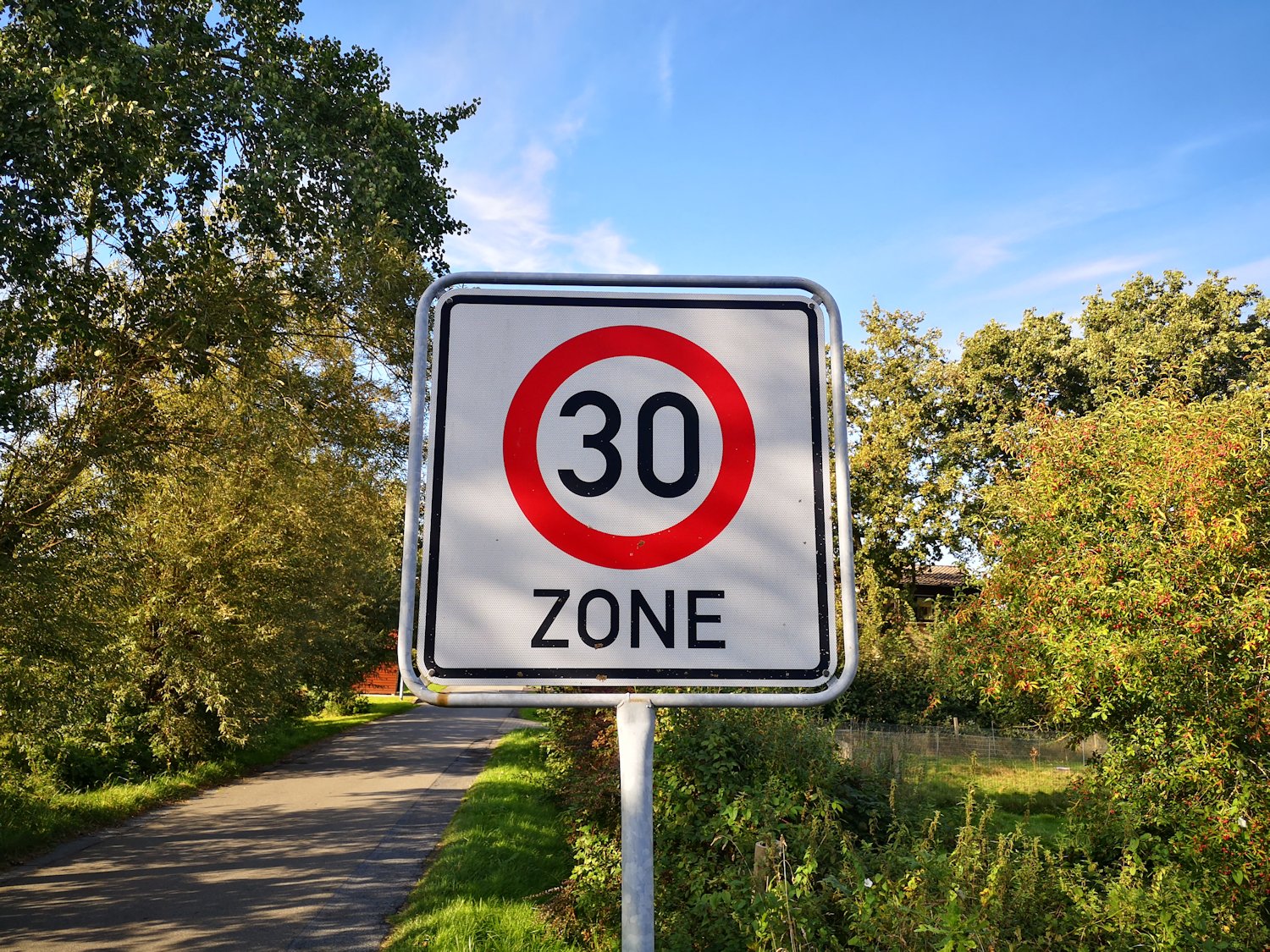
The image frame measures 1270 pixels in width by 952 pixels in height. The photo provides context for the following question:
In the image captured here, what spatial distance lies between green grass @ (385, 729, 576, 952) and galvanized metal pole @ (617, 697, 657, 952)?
5.06 m

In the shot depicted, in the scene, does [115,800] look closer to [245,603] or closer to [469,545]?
[245,603]

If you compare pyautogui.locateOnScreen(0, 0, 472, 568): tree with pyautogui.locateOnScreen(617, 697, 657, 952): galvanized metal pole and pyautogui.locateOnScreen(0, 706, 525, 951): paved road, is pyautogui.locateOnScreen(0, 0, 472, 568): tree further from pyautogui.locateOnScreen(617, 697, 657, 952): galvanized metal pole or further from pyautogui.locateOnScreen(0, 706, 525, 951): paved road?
pyautogui.locateOnScreen(617, 697, 657, 952): galvanized metal pole

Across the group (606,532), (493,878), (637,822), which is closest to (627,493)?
(606,532)

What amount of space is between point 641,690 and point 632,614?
0.16 meters

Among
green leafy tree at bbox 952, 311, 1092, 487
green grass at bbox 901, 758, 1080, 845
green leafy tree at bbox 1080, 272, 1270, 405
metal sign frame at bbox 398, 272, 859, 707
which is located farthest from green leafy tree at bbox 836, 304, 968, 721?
metal sign frame at bbox 398, 272, 859, 707

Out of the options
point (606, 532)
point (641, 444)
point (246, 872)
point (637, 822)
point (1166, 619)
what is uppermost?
point (641, 444)

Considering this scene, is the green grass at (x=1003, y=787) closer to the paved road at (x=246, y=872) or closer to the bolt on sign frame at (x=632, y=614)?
the paved road at (x=246, y=872)

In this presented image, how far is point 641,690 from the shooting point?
140cm

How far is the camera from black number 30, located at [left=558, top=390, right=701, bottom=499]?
1371 millimetres

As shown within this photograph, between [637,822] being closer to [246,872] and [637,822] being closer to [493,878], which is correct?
[493,878]

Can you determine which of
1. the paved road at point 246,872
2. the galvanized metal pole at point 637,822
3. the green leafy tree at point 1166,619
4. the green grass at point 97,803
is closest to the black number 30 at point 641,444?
the galvanized metal pole at point 637,822

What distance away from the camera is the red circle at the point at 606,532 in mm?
1354

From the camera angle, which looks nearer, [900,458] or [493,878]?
[493,878]

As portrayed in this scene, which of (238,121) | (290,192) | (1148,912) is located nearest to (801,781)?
(1148,912)
